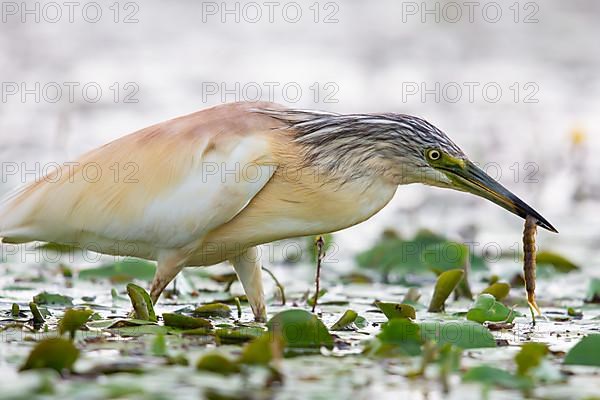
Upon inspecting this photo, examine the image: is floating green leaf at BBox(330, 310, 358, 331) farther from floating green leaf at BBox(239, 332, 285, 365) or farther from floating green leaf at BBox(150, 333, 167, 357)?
floating green leaf at BBox(239, 332, 285, 365)

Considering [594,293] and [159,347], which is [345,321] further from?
[594,293]

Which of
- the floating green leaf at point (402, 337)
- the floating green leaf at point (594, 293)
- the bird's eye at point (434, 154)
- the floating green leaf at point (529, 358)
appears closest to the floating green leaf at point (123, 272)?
the bird's eye at point (434, 154)

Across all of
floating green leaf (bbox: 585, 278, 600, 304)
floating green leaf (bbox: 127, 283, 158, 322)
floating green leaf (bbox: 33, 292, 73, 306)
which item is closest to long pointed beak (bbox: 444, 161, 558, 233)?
floating green leaf (bbox: 585, 278, 600, 304)

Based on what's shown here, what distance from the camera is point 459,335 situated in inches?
209

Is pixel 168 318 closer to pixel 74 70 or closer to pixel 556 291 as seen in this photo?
pixel 556 291

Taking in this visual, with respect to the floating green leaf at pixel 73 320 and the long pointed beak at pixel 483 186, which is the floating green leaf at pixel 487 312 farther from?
the floating green leaf at pixel 73 320

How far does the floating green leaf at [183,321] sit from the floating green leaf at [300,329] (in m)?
0.43

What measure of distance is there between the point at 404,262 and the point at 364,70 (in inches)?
303

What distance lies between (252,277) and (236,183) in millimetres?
A: 862

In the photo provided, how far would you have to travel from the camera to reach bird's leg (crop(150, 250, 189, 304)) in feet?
19.6

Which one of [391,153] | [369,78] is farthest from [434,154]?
[369,78]

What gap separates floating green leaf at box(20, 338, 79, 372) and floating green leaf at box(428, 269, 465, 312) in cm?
274

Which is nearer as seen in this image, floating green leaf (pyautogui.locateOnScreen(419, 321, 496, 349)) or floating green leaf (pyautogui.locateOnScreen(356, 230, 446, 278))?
A: floating green leaf (pyautogui.locateOnScreen(419, 321, 496, 349))

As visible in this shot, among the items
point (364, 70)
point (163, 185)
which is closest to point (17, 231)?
point (163, 185)
